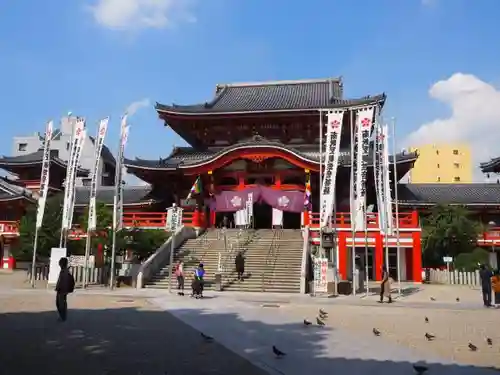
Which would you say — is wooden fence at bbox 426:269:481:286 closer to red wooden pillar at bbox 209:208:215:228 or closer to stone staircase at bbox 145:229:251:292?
stone staircase at bbox 145:229:251:292

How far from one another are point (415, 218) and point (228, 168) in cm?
1287

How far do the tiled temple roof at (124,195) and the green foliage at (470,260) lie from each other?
2110cm

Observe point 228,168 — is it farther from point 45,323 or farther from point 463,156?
point 463,156

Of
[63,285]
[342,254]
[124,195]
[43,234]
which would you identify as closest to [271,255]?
[342,254]

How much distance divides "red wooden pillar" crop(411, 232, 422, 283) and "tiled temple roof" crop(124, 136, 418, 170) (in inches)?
225

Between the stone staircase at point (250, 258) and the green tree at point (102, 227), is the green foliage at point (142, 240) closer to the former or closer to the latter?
the green tree at point (102, 227)

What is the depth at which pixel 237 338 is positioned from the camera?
33.9ft

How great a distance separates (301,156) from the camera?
1214 inches

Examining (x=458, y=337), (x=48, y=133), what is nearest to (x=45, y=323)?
(x=458, y=337)

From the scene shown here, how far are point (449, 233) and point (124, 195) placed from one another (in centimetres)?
2501

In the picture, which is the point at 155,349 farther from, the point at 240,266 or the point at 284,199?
the point at 284,199

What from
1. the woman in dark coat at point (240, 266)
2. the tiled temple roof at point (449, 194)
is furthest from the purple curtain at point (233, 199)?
the tiled temple roof at point (449, 194)

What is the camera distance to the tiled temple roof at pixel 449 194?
1353 inches

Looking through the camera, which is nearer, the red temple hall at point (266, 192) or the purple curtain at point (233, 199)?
the red temple hall at point (266, 192)
